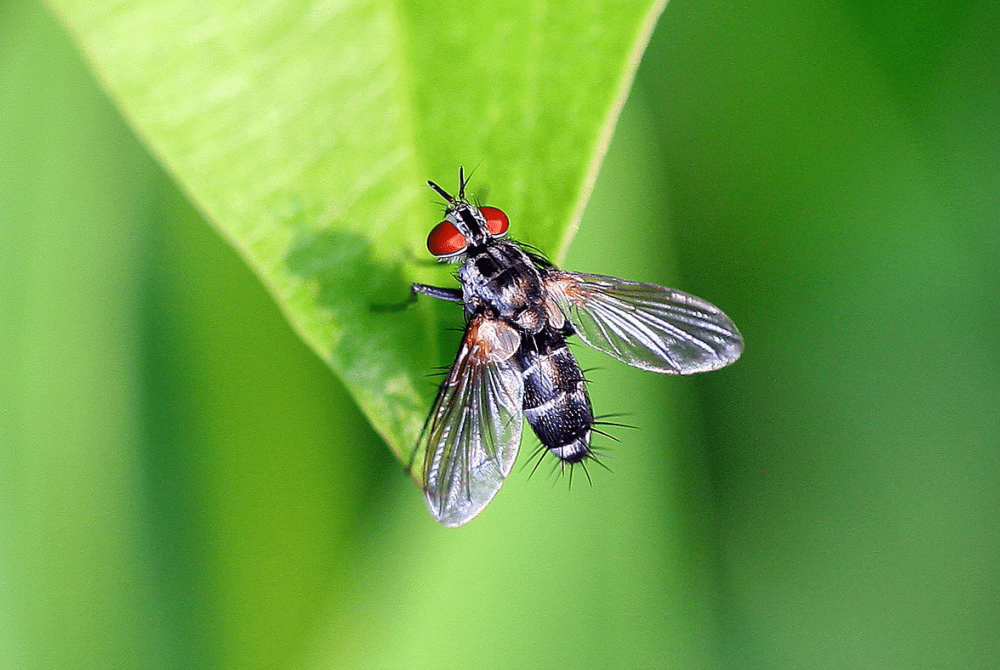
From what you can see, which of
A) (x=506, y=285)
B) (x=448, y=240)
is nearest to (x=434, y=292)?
(x=448, y=240)

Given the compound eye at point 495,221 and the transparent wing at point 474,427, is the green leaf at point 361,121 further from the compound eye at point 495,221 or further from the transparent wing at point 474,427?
the compound eye at point 495,221

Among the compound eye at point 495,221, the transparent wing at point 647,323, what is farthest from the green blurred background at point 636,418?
the compound eye at point 495,221

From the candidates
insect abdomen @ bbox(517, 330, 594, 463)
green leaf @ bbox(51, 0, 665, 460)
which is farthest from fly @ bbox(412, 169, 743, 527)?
green leaf @ bbox(51, 0, 665, 460)

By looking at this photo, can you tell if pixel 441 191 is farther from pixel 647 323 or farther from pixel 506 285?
pixel 647 323

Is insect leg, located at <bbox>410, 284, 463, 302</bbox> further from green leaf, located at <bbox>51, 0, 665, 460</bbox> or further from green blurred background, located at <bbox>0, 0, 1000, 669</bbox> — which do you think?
green blurred background, located at <bbox>0, 0, 1000, 669</bbox>

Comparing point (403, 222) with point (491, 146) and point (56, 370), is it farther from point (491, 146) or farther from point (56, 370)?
point (56, 370)
